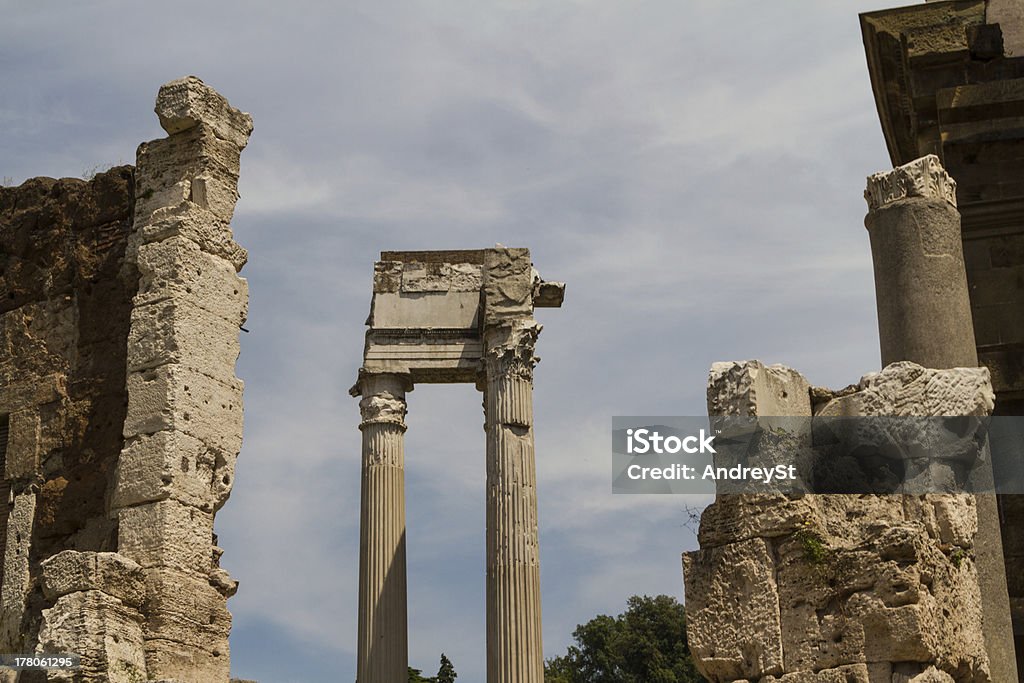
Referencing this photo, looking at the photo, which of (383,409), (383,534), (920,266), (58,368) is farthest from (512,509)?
(920,266)

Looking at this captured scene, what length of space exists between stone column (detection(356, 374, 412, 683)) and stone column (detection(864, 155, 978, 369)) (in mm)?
13056

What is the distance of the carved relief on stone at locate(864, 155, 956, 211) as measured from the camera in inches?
416

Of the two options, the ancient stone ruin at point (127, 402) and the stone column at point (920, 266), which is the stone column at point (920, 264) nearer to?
the stone column at point (920, 266)

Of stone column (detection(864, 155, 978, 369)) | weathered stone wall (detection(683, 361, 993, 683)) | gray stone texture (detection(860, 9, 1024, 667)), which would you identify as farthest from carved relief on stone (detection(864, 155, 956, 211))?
weathered stone wall (detection(683, 361, 993, 683))

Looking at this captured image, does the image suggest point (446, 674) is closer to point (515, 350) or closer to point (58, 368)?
point (515, 350)

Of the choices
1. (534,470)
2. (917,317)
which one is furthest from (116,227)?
(534,470)

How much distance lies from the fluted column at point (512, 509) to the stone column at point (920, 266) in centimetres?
1112

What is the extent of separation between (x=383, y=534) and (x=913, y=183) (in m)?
14.1

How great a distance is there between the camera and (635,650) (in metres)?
48.9

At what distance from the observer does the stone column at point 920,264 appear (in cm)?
1061

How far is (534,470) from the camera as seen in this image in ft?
73.8

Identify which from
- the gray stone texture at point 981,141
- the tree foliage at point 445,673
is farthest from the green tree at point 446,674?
the gray stone texture at point 981,141

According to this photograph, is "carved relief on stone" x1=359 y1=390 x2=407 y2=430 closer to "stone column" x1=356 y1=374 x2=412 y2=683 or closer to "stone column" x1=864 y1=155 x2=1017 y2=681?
"stone column" x1=356 y1=374 x2=412 y2=683

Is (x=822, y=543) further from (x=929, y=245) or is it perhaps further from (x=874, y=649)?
(x=929, y=245)
